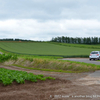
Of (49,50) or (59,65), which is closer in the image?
(59,65)

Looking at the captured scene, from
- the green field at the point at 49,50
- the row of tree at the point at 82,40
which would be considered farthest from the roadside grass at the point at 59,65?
the row of tree at the point at 82,40

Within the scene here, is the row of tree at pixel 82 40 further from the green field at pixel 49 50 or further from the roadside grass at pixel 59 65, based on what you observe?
the roadside grass at pixel 59 65

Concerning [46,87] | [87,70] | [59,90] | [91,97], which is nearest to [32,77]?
[46,87]

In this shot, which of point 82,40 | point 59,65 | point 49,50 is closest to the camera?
point 59,65

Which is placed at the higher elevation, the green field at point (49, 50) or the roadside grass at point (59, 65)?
the roadside grass at point (59, 65)

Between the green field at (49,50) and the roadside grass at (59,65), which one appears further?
the green field at (49,50)

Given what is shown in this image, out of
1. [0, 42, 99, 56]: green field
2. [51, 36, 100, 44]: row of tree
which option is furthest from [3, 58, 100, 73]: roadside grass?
[51, 36, 100, 44]: row of tree

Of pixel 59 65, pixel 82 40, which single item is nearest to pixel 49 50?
pixel 59 65

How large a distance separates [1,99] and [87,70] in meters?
9.12

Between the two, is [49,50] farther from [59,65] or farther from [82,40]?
[82,40]

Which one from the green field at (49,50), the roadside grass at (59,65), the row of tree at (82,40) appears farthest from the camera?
the row of tree at (82,40)

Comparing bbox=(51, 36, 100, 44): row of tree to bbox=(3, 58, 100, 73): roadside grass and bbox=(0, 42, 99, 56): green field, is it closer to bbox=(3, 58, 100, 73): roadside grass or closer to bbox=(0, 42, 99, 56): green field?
bbox=(0, 42, 99, 56): green field

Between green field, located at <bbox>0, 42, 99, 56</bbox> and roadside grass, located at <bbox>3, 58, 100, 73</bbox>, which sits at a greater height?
roadside grass, located at <bbox>3, 58, 100, 73</bbox>

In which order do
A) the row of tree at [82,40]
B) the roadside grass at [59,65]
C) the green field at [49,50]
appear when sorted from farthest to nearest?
the row of tree at [82,40] < the green field at [49,50] < the roadside grass at [59,65]
